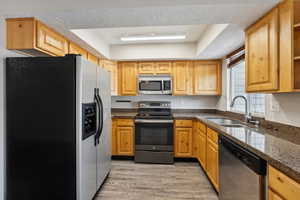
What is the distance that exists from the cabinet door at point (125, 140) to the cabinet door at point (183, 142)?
0.93 meters

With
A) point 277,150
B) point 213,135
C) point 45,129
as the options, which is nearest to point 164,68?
point 213,135

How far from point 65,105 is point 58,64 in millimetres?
425

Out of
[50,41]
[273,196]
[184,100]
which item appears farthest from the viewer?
[184,100]

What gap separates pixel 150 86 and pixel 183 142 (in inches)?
52.7

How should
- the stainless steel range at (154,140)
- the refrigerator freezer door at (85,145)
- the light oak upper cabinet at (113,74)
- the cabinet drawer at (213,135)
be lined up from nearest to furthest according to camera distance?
the refrigerator freezer door at (85,145)
the cabinet drawer at (213,135)
the stainless steel range at (154,140)
the light oak upper cabinet at (113,74)

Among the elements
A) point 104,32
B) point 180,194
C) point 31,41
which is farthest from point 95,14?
point 180,194

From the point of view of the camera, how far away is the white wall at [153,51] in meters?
3.77

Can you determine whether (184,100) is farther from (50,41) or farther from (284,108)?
(50,41)

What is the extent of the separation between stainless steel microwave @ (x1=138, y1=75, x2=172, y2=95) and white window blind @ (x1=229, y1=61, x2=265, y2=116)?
1230mm

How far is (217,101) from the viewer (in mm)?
4258

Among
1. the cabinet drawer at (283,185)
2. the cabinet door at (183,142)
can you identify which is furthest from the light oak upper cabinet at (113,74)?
the cabinet drawer at (283,185)

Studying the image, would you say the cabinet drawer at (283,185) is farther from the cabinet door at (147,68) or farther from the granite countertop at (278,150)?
the cabinet door at (147,68)

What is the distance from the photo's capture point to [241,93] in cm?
332

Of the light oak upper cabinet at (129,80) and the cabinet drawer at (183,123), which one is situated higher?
the light oak upper cabinet at (129,80)
